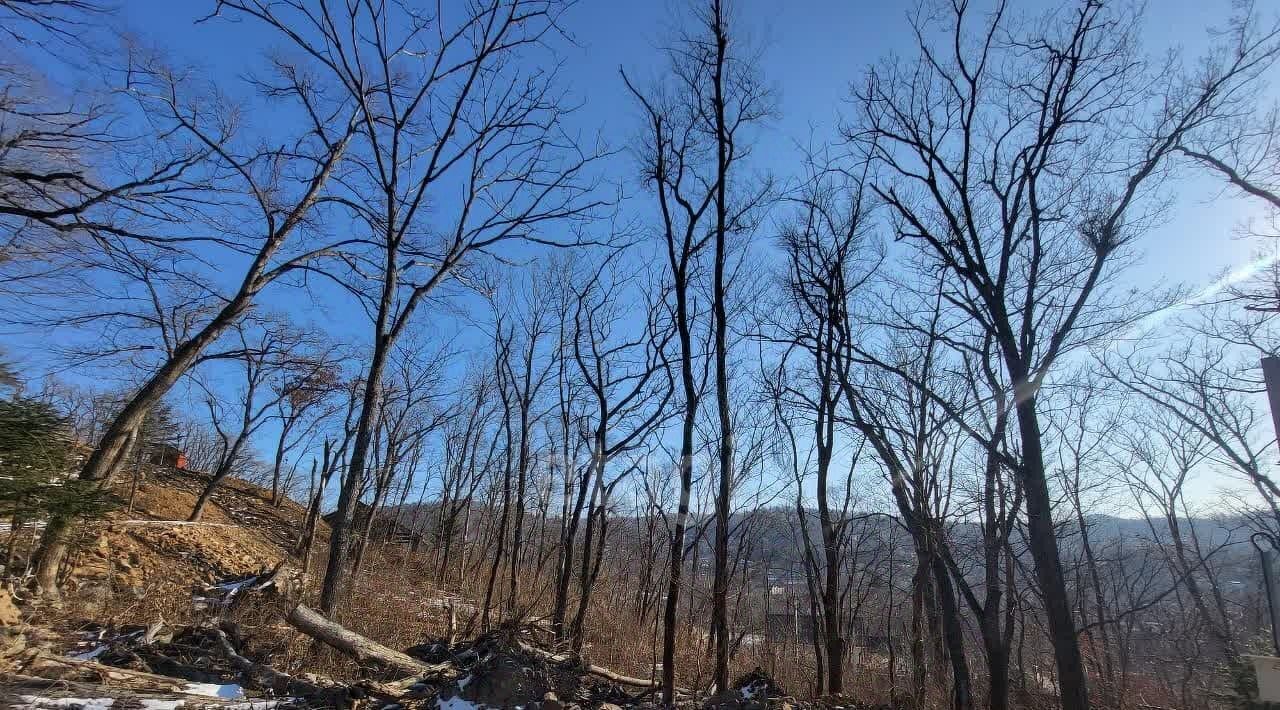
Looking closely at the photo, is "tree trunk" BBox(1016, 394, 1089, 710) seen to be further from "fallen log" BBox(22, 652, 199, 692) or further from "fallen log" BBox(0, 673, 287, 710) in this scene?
"fallen log" BBox(22, 652, 199, 692)

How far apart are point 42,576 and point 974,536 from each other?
18.7m

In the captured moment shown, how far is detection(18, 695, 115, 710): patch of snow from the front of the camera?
A: 178 inches

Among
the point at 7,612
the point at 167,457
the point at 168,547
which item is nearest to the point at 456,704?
the point at 7,612

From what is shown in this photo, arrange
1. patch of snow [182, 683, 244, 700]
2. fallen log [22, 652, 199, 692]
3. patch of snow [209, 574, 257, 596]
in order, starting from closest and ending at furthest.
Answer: fallen log [22, 652, 199, 692]
patch of snow [182, 683, 244, 700]
patch of snow [209, 574, 257, 596]

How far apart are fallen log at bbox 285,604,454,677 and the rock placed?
267 cm

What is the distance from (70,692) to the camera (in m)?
4.84

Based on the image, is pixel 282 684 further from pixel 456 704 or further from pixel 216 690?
pixel 456 704

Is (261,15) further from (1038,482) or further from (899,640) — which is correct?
(899,640)

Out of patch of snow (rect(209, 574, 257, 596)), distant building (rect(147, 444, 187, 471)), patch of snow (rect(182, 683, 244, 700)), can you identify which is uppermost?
distant building (rect(147, 444, 187, 471))

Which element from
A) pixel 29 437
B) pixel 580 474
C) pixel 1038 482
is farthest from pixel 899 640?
pixel 29 437

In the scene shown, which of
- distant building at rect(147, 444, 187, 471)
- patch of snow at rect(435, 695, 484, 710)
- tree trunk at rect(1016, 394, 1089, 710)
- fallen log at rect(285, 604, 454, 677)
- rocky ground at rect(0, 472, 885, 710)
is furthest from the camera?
distant building at rect(147, 444, 187, 471)

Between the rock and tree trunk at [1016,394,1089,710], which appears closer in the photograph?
the rock

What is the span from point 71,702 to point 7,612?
170cm

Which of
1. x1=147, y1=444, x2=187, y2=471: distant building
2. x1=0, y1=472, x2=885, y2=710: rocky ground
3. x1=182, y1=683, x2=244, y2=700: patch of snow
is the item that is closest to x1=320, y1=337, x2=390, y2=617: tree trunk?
x1=0, y1=472, x2=885, y2=710: rocky ground
